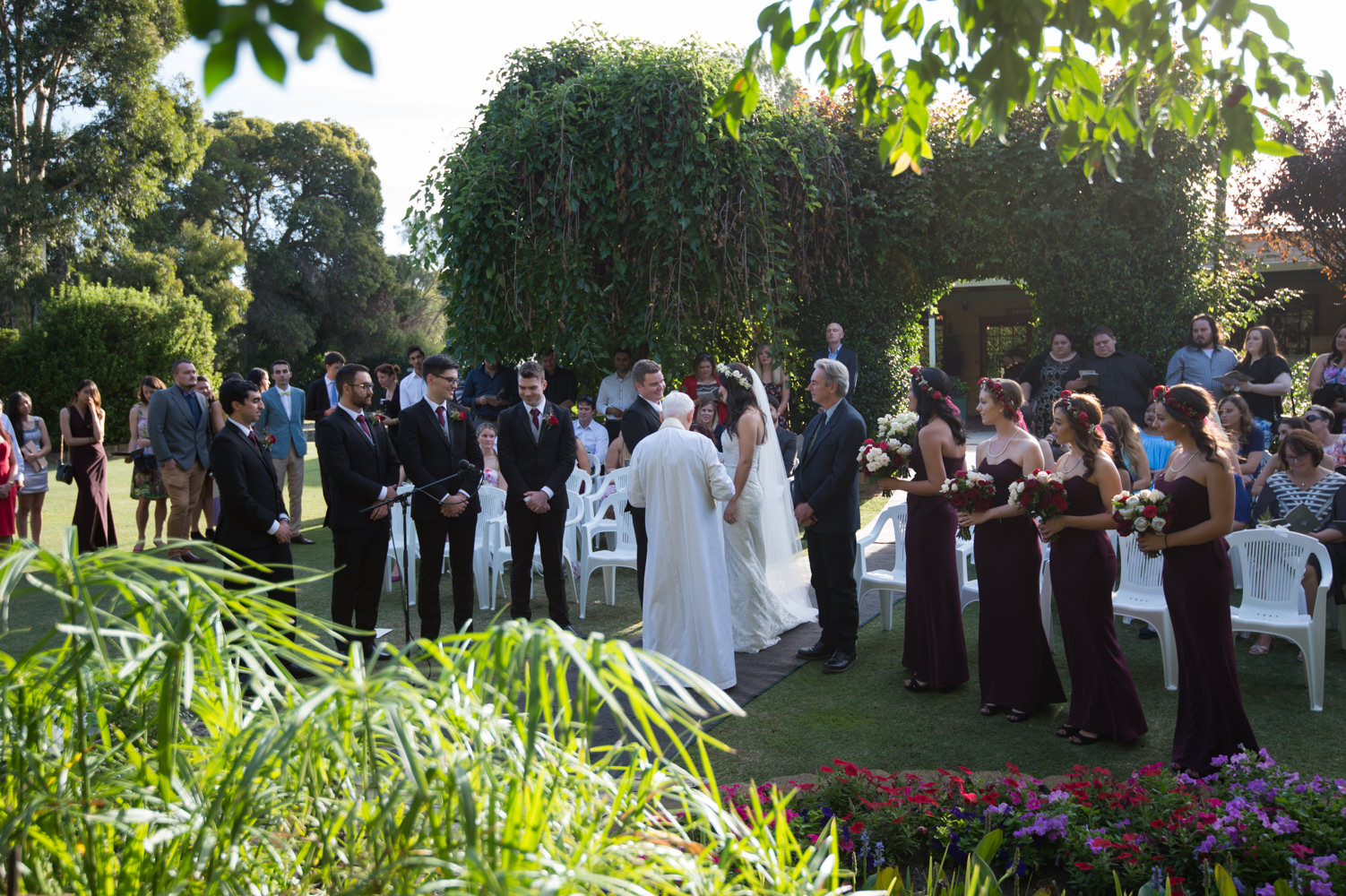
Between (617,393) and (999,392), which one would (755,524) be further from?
(617,393)

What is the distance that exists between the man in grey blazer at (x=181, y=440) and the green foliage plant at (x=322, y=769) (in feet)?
26.9

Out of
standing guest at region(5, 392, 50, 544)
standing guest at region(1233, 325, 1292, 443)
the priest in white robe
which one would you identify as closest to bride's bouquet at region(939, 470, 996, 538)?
the priest in white robe

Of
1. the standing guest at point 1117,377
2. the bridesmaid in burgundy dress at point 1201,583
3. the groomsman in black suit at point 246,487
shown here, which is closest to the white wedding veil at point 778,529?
the bridesmaid in burgundy dress at point 1201,583

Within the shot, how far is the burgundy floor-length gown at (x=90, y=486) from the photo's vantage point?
33.4 ft

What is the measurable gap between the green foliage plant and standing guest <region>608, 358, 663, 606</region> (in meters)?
4.41

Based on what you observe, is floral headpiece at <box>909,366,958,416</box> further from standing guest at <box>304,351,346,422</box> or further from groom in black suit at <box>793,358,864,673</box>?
standing guest at <box>304,351,346,422</box>

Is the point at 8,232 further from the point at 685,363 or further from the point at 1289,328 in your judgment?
the point at 1289,328

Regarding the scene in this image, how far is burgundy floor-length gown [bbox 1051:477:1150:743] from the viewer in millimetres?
4918

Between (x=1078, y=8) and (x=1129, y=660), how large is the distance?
16.3ft

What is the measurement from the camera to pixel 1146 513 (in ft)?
14.7

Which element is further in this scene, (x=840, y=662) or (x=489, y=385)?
(x=489, y=385)

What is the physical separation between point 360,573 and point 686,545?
2226mm

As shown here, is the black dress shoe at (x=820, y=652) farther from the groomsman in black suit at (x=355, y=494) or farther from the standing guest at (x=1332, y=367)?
the standing guest at (x=1332, y=367)

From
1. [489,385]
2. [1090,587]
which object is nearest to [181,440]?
[489,385]
